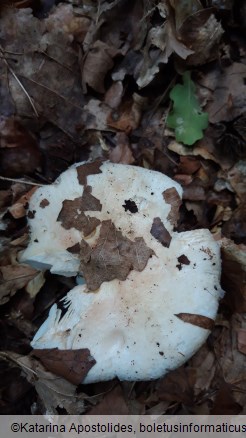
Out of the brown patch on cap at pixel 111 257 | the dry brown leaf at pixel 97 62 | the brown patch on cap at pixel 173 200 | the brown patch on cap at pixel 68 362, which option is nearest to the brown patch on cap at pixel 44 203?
the brown patch on cap at pixel 111 257

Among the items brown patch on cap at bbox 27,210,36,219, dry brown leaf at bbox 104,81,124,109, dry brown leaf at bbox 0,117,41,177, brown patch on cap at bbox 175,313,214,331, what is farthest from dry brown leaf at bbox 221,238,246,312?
dry brown leaf at bbox 0,117,41,177

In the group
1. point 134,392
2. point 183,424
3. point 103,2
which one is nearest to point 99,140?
point 103,2

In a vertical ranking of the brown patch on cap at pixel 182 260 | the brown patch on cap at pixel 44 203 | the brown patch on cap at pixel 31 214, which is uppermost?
the brown patch on cap at pixel 182 260

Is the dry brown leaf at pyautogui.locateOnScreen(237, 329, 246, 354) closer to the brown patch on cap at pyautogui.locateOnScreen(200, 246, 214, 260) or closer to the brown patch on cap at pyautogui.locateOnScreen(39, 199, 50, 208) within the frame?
the brown patch on cap at pyautogui.locateOnScreen(200, 246, 214, 260)

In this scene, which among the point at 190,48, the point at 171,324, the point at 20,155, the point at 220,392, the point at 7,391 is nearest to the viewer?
the point at 171,324

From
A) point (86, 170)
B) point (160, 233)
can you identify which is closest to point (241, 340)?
point (160, 233)

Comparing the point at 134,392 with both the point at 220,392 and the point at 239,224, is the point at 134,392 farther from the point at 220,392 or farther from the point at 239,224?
the point at 239,224

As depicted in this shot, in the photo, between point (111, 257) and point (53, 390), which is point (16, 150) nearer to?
point (111, 257)

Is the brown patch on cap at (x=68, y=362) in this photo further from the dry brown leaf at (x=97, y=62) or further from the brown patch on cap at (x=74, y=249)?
the dry brown leaf at (x=97, y=62)
